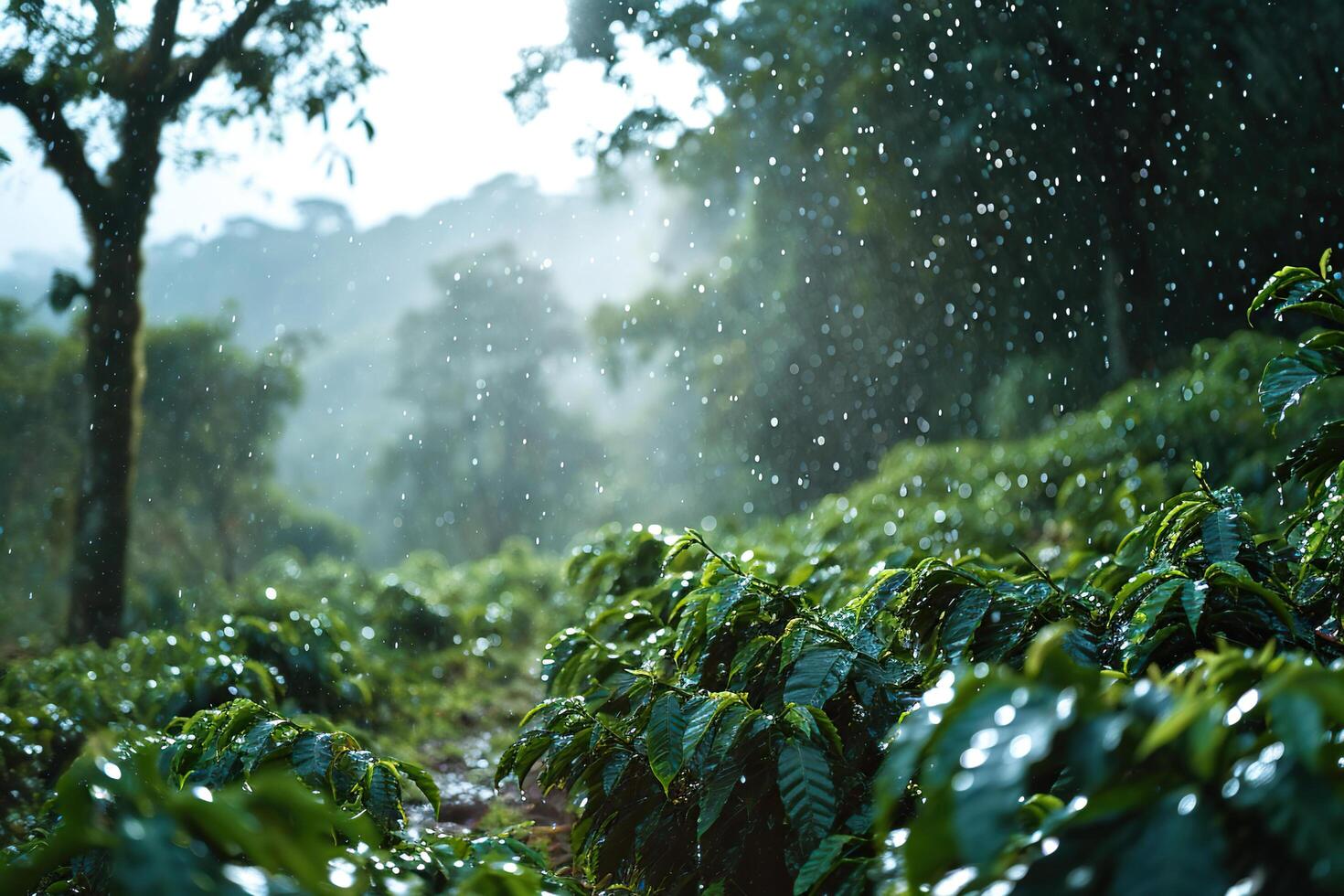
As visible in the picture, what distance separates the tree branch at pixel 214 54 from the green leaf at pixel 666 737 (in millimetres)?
3496

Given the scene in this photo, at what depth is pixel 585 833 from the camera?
1.52 metres

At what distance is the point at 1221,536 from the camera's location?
1391mm

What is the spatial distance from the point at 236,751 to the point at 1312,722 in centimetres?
125

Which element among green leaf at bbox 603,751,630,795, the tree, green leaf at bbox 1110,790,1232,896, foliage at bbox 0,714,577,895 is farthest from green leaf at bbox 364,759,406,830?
the tree

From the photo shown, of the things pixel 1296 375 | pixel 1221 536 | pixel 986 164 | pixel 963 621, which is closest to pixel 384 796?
pixel 963 621

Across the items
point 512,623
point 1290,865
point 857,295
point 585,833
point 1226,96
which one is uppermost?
point 857,295

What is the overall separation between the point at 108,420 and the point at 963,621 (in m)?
3.63

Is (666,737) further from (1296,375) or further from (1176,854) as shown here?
(1296,375)

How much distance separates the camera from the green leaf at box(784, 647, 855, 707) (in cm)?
131

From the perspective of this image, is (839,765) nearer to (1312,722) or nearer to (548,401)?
(1312,722)

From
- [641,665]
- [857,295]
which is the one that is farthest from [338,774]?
[857,295]

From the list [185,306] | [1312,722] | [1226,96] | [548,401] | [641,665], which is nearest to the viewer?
[1312,722]

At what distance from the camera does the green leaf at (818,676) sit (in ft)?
4.29

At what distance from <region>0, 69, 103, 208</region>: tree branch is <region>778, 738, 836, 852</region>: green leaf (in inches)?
→ 145
